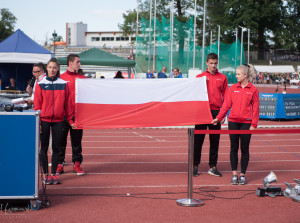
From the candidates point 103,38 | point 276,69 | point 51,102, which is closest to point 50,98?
point 51,102

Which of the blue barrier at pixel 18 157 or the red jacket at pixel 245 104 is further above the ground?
the red jacket at pixel 245 104

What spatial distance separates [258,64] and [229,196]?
74847 millimetres

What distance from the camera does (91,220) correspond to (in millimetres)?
5754

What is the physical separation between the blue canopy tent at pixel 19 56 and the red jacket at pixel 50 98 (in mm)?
12898

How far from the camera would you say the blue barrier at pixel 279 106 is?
20469mm

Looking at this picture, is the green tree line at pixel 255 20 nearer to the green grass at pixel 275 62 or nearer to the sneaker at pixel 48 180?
the green grass at pixel 275 62

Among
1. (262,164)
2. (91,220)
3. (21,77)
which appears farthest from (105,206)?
(21,77)

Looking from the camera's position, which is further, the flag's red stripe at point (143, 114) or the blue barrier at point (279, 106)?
the blue barrier at point (279, 106)

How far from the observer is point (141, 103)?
839 centimetres

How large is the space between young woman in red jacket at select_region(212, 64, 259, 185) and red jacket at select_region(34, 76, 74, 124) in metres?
2.69

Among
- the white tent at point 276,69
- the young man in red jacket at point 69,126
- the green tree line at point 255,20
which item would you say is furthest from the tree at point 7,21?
the young man in red jacket at point 69,126

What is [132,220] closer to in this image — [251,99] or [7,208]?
[7,208]

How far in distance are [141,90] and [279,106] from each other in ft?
43.5

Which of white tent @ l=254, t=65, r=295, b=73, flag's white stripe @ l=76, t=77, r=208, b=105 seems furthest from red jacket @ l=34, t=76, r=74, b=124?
white tent @ l=254, t=65, r=295, b=73
